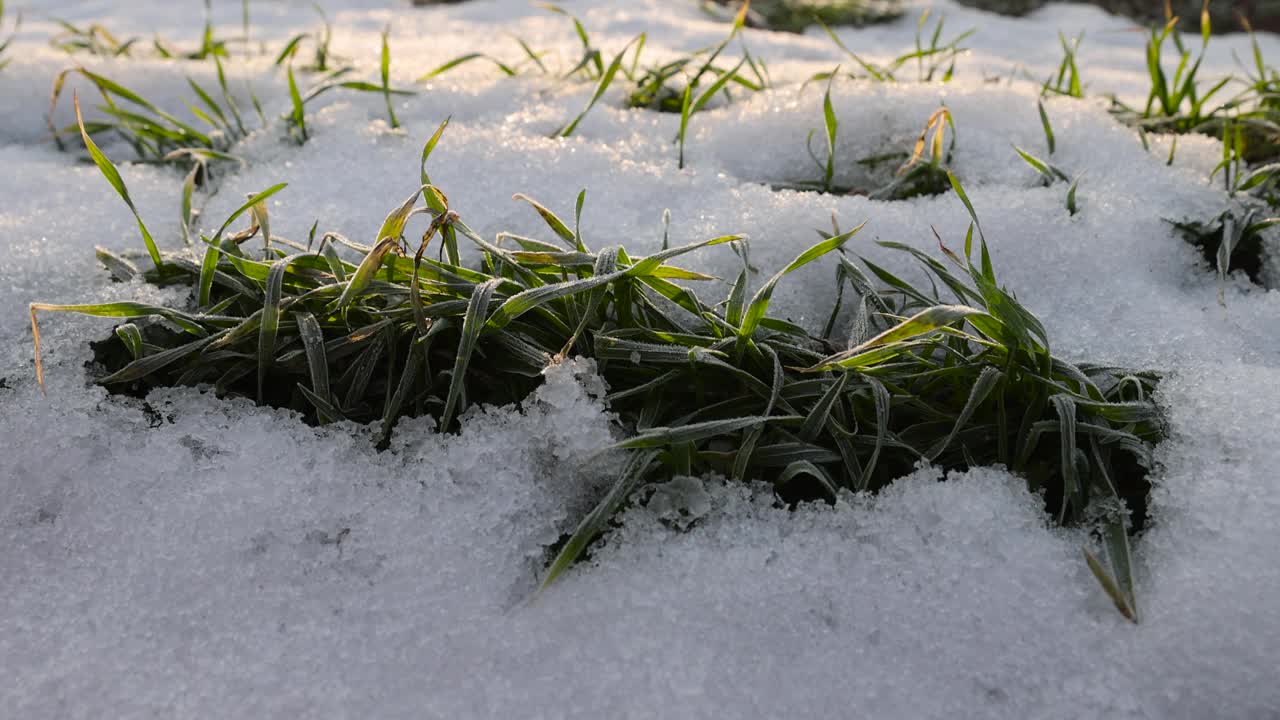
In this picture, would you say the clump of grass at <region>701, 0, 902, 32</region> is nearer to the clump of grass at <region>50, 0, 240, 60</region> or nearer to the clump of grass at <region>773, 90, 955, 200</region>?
the clump of grass at <region>773, 90, 955, 200</region>

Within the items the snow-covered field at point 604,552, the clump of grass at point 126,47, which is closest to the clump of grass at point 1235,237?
the snow-covered field at point 604,552

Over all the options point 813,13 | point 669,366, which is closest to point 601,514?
point 669,366

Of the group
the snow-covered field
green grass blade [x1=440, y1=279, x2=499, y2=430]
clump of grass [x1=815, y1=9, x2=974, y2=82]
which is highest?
clump of grass [x1=815, y1=9, x2=974, y2=82]

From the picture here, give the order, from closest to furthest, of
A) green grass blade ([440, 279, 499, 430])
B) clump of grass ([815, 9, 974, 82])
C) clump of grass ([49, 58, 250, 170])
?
green grass blade ([440, 279, 499, 430]), clump of grass ([49, 58, 250, 170]), clump of grass ([815, 9, 974, 82])

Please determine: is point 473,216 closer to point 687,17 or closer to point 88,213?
point 88,213

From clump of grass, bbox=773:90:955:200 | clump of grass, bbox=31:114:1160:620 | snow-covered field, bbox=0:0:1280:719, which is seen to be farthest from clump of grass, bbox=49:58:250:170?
clump of grass, bbox=773:90:955:200

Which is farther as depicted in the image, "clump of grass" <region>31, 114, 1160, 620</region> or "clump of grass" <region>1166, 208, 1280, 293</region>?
"clump of grass" <region>1166, 208, 1280, 293</region>

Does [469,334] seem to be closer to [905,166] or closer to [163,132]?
[905,166]

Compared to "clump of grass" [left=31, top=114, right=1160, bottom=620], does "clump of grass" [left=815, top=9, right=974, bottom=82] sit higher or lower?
higher
